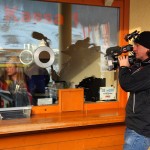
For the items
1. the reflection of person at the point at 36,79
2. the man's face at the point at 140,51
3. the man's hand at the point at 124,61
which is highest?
the man's face at the point at 140,51

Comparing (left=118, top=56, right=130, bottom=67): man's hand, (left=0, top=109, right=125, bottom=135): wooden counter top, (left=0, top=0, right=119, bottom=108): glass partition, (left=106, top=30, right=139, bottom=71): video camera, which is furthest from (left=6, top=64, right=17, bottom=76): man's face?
(left=118, top=56, right=130, bottom=67): man's hand

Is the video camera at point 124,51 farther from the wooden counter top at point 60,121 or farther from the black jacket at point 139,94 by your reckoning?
the wooden counter top at point 60,121

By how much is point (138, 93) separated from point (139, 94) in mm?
11

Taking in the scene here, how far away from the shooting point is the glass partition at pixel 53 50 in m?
2.79

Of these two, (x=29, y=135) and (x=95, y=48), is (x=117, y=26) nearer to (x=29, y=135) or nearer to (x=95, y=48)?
(x=95, y=48)

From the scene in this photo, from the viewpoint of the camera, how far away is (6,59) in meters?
2.78

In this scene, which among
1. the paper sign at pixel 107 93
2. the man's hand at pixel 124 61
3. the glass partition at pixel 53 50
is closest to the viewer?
the man's hand at pixel 124 61

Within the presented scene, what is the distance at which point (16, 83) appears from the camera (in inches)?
112

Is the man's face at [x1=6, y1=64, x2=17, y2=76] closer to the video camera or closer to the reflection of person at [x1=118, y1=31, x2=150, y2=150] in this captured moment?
the video camera

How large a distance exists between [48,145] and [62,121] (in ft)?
0.88

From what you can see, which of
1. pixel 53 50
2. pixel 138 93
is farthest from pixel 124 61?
pixel 53 50

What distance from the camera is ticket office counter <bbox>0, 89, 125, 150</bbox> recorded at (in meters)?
2.52

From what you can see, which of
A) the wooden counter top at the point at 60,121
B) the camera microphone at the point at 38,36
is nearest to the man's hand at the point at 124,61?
the wooden counter top at the point at 60,121

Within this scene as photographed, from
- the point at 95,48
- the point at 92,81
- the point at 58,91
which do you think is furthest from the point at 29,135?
the point at 95,48
